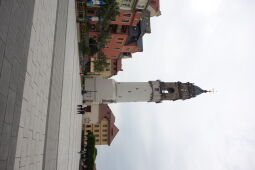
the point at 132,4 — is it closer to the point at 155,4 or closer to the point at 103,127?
A: the point at 155,4

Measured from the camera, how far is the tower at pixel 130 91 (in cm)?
4447

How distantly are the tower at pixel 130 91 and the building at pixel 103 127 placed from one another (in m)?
16.6

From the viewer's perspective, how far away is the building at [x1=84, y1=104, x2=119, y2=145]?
61.4 m

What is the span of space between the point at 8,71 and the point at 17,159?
3.61 m

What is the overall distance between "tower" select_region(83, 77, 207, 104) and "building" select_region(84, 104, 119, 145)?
54.4ft

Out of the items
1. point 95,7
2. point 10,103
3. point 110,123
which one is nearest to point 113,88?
point 95,7

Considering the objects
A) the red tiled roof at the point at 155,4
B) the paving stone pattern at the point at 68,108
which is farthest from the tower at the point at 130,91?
the paving stone pattern at the point at 68,108

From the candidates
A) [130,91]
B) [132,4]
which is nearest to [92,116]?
[130,91]

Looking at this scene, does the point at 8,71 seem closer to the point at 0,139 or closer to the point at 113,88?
the point at 0,139

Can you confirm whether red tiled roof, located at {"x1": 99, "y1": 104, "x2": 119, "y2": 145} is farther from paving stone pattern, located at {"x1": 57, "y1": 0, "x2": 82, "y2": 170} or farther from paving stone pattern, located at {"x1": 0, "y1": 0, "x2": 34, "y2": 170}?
paving stone pattern, located at {"x1": 0, "y1": 0, "x2": 34, "y2": 170}

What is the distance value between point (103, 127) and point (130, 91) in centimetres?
2090

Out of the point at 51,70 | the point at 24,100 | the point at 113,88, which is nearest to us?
the point at 24,100

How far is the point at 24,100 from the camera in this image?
33.2 feet

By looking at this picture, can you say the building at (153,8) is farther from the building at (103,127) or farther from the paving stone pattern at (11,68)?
the paving stone pattern at (11,68)
